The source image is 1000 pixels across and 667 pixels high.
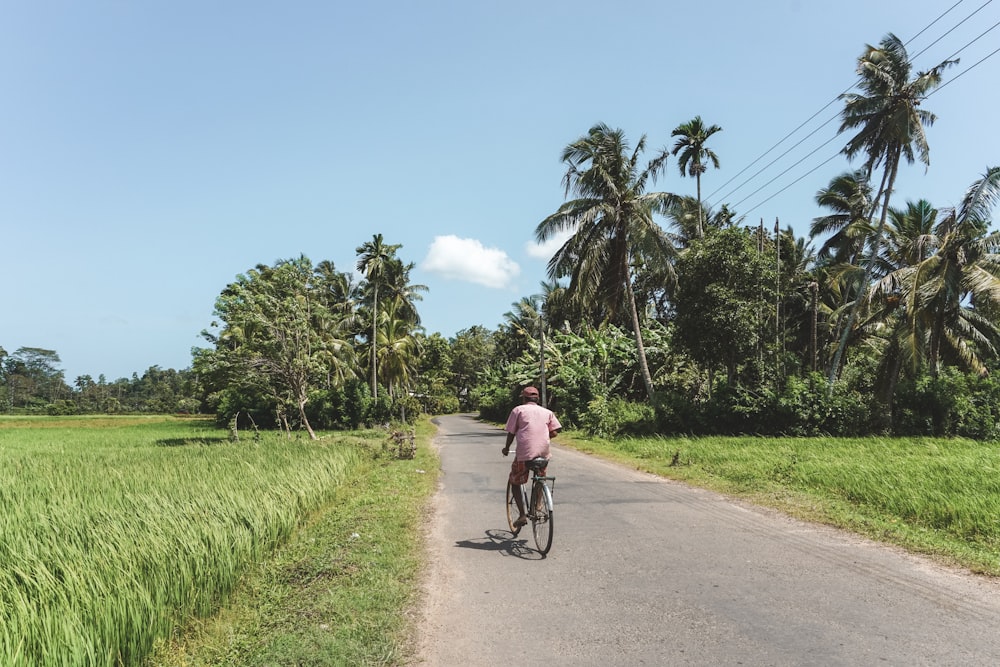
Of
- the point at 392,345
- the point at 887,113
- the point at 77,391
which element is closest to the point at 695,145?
the point at 887,113

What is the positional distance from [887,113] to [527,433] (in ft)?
69.2

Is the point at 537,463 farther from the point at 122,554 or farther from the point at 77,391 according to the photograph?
the point at 77,391

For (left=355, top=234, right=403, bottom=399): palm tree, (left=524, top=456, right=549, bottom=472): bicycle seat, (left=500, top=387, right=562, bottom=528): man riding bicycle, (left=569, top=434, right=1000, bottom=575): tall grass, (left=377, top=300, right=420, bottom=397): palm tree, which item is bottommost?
(left=569, top=434, right=1000, bottom=575): tall grass

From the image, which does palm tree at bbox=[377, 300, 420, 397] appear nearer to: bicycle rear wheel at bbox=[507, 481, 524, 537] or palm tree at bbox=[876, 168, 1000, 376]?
palm tree at bbox=[876, 168, 1000, 376]

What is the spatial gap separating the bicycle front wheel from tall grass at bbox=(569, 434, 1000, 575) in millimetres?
3853

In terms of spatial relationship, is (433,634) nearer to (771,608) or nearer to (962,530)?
(771,608)

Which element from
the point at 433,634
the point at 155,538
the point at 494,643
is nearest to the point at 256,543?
the point at 155,538

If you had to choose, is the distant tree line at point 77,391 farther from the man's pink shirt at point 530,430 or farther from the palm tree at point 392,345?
the man's pink shirt at point 530,430

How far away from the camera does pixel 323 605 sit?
4.44 metres

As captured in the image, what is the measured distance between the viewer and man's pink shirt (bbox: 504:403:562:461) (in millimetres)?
6336

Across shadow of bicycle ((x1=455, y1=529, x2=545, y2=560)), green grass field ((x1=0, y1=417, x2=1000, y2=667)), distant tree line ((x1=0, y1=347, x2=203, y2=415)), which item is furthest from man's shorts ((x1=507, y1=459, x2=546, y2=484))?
distant tree line ((x1=0, y1=347, x2=203, y2=415))

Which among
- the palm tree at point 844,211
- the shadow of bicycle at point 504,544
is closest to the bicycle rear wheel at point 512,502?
the shadow of bicycle at point 504,544

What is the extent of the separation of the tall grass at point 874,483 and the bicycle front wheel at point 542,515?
385cm

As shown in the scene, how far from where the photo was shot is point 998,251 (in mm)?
21609
